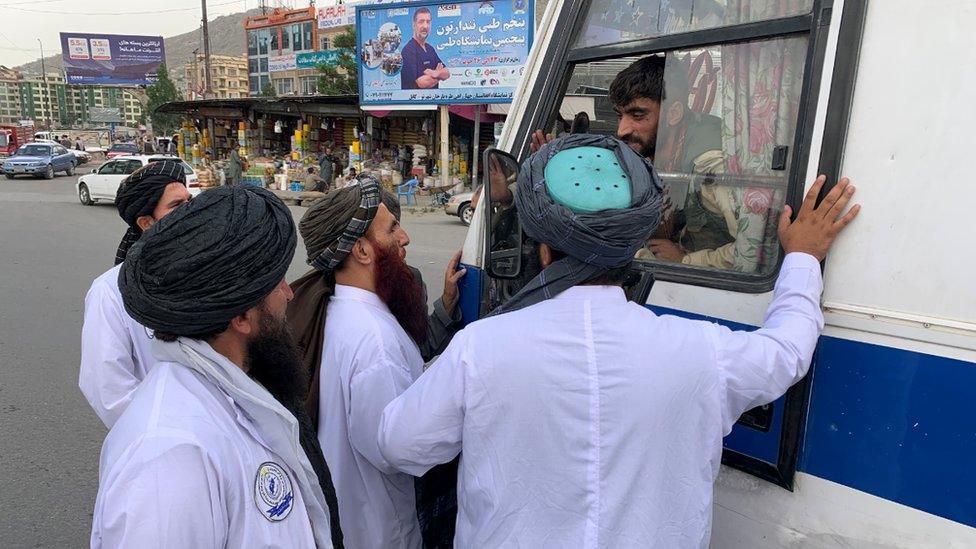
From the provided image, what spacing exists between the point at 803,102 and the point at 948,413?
71cm

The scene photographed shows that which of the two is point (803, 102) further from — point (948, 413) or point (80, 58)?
point (80, 58)

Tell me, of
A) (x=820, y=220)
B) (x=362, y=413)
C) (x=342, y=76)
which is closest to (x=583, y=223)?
(x=820, y=220)

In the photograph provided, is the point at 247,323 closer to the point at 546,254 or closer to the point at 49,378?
the point at 546,254

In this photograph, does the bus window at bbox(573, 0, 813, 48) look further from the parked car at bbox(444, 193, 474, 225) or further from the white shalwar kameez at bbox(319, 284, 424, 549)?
the parked car at bbox(444, 193, 474, 225)

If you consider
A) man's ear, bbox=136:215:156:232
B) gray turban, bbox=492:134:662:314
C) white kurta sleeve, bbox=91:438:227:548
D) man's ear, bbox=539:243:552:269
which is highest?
gray turban, bbox=492:134:662:314

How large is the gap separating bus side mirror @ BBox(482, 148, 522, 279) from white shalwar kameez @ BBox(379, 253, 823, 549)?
1.47ft

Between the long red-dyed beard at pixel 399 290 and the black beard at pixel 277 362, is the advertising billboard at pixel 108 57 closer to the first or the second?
the long red-dyed beard at pixel 399 290

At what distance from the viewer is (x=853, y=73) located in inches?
52.5

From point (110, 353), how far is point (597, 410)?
5.98ft

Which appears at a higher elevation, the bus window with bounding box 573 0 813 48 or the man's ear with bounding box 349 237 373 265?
the bus window with bounding box 573 0 813 48

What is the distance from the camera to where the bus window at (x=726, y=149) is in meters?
1.54

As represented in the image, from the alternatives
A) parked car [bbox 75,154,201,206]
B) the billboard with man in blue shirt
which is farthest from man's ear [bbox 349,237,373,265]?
parked car [bbox 75,154,201,206]

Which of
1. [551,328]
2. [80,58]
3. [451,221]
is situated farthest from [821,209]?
[80,58]

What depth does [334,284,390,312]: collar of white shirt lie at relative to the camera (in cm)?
191
